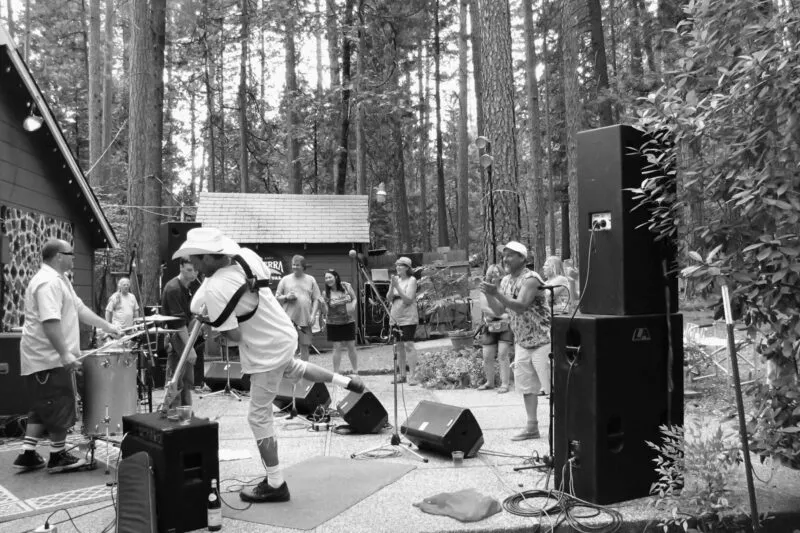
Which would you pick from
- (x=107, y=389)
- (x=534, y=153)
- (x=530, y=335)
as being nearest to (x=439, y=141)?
(x=534, y=153)

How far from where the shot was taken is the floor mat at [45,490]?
4523 mm

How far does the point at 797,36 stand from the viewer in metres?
3.60

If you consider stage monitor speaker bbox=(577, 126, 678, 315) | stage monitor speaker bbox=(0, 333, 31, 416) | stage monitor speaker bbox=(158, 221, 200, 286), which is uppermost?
stage monitor speaker bbox=(158, 221, 200, 286)

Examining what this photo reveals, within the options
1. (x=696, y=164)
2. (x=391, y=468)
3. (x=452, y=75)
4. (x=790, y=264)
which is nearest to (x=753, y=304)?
(x=790, y=264)

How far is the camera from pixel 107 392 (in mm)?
5566

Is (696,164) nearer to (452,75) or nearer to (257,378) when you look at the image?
(257,378)

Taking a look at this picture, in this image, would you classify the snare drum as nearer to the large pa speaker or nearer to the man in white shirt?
the large pa speaker

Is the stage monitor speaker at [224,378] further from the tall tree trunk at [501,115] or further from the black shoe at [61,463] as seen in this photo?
the tall tree trunk at [501,115]

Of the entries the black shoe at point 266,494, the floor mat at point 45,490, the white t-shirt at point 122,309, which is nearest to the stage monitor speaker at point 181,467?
the black shoe at point 266,494

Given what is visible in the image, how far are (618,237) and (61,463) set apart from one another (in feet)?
16.0

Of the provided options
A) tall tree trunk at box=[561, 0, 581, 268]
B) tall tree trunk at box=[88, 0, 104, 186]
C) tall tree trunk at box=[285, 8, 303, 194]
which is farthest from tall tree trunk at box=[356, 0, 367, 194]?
tall tree trunk at box=[88, 0, 104, 186]

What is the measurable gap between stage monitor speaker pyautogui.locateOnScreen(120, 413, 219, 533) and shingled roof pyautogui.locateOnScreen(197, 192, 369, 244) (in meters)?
11.7

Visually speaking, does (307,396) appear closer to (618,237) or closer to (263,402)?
(263,402)

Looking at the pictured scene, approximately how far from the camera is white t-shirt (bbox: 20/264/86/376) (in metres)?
5.27
